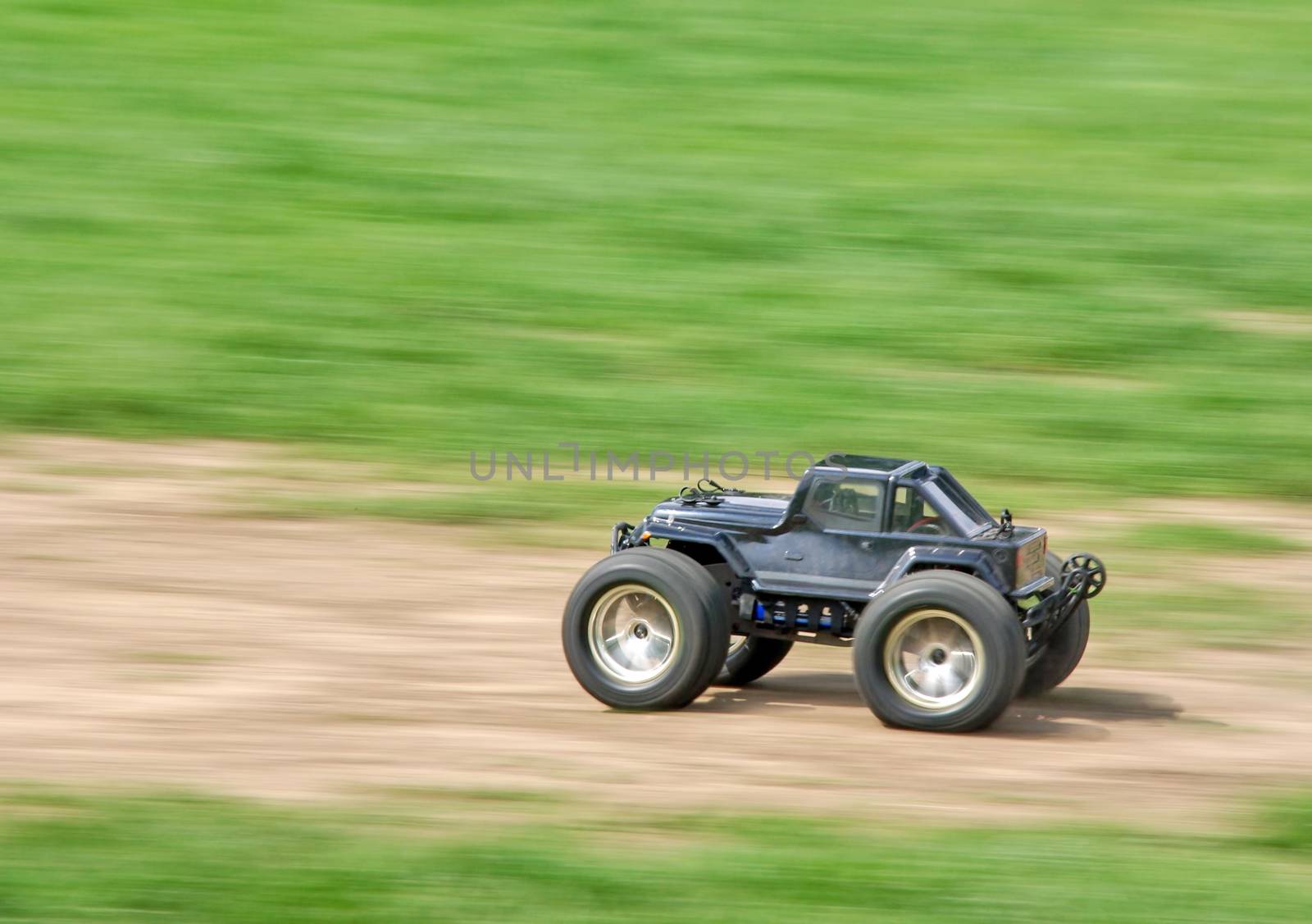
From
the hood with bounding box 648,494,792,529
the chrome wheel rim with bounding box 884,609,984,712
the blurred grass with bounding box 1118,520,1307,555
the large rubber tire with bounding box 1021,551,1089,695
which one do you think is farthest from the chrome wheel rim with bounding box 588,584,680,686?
the blurred grass with bounding box 1118,520,1307,555

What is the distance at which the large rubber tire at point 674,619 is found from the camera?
24.7 ft

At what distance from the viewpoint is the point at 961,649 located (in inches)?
291

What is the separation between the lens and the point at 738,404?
12.9m

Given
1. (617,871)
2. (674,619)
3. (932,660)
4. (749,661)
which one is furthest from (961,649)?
(617,871)

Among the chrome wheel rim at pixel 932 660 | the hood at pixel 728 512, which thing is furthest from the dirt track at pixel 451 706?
the hood at pixel 728 512

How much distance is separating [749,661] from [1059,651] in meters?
1.50

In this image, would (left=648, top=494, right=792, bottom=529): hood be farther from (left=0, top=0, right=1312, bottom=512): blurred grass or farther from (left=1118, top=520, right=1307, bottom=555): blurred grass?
(left=0, top=0, right=1312, bottom=512): blurred grass

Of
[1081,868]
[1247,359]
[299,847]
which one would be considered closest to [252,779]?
[299,847]

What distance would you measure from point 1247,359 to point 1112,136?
4.59 meters

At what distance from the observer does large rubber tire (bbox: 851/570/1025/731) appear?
23.6 ft

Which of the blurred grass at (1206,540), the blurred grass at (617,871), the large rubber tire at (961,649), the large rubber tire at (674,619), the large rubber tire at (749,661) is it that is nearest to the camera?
the blurred grass at (617,871)

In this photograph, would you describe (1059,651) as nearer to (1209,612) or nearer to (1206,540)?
(1209,612)

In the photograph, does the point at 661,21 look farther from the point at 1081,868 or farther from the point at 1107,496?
the point at 1081,868

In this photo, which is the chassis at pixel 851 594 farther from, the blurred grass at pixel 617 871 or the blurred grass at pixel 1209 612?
the blurred grass at pixel 1209 612
